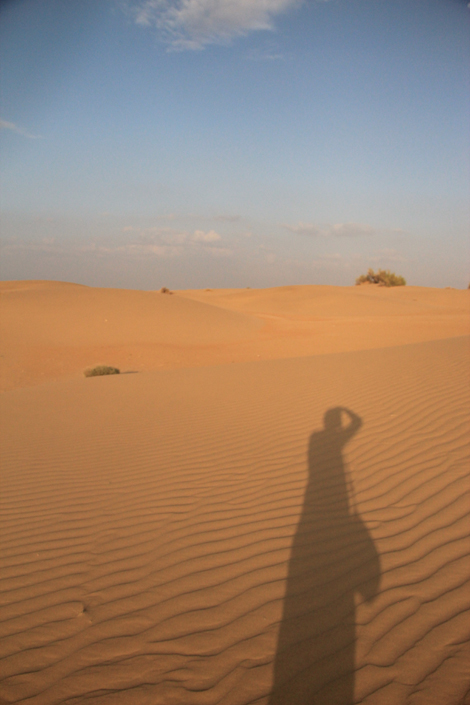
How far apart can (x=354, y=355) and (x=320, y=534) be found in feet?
27.2

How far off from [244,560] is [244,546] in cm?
17

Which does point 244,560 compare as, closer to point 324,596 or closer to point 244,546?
point 244,546

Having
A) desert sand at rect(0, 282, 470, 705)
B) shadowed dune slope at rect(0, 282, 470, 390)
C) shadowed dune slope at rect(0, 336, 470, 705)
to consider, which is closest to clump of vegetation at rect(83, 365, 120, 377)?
shadowed dune slope at rect(0, 282, 470, 390)

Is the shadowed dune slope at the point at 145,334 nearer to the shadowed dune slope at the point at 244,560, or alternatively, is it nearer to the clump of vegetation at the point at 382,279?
the shadowed dune slope at the point at 244,560

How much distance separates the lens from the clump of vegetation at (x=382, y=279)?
172ft

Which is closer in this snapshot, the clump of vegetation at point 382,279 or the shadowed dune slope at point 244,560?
the shadowed dune slope at point 244,560

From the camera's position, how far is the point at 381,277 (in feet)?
177

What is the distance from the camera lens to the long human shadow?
2.07 meters


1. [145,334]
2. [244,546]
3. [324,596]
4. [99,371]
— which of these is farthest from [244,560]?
[145,334]

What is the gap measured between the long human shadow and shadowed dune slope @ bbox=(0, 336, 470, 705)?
0.03 feet

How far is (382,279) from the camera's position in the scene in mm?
53562

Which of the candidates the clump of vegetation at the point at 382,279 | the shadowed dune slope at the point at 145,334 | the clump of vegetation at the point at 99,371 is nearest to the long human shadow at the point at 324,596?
the clump of vegetation at the point at 99,371

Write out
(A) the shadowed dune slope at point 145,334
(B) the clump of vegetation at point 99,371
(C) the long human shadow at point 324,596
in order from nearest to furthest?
(C) the long human shadow at point 324,596
(B) the clump of vegetation at point 99,371
(A) the shadowed dune slope at point 145,334

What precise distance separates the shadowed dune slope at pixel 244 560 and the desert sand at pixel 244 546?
0.01m
